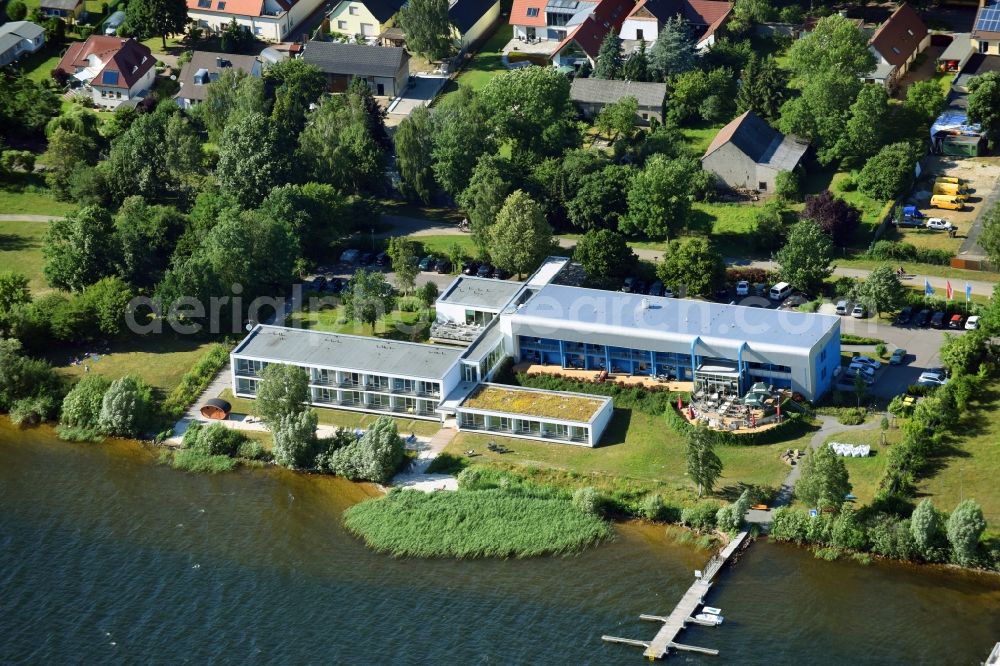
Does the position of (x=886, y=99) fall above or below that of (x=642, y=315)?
above

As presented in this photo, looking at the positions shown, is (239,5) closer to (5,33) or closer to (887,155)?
(5,33)

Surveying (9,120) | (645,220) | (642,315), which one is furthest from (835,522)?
(9,120)

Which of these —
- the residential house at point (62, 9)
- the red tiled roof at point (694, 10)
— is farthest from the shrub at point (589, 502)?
the residential house at point (62, 9)

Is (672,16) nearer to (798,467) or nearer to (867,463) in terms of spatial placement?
(798,467)

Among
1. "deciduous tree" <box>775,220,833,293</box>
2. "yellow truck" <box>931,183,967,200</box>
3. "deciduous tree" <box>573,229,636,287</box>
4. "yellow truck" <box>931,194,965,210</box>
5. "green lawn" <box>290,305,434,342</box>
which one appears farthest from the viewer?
"yellow truck" <box>931,183,967,200</box>

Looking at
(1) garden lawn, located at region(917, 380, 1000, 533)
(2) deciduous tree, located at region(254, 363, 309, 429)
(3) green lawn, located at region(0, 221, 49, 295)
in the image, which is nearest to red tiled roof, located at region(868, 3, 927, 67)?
(1) garden lawn, located at region(917, 380, 1000, 533)

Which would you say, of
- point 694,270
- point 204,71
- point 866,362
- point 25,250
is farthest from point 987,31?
point 25,250

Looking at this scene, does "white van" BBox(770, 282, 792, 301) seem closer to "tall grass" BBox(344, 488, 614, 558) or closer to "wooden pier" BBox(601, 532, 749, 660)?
"tall grass" BBox(344, 488, 614, 558)
